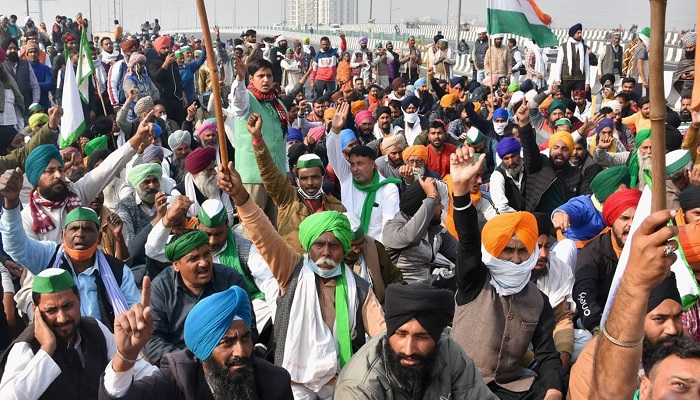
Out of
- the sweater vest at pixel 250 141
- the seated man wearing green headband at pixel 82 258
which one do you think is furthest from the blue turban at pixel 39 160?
the sweater vest at pixel 250 141

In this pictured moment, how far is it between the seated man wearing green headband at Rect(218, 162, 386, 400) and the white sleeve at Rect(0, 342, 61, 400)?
1105 mm

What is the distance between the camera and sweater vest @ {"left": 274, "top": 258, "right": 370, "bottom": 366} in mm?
4547

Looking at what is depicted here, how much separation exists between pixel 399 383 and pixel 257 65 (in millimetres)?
4006

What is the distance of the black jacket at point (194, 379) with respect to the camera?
3.82 meters

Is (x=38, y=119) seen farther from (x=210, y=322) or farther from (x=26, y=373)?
(x=210, y=322)

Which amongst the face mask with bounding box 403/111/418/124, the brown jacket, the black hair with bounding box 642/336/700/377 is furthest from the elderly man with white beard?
the black hair with bounding box 642/336/700/377

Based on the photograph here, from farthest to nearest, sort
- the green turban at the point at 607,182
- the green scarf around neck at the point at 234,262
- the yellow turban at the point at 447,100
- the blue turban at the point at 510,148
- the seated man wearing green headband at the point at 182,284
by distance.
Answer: the yellow turban at the point at 447,100 < the blue turban at the point at 510,148 < the green turban at the point at 607,182 < the green scarf around neck at the point at 234,262 < the seated man wearing green headband at the point at 182,284

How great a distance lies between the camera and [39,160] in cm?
600

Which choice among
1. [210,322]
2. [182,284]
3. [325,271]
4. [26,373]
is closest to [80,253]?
[182,284]

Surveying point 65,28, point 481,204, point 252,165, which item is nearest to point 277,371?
point 252,165

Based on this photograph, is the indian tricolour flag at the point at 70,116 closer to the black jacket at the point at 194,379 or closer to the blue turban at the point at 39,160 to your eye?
the blue turban at the point at 39,160

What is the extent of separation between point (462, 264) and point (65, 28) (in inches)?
898

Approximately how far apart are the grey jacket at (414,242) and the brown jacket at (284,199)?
51 cm

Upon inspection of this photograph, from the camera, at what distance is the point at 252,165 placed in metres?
7.21
